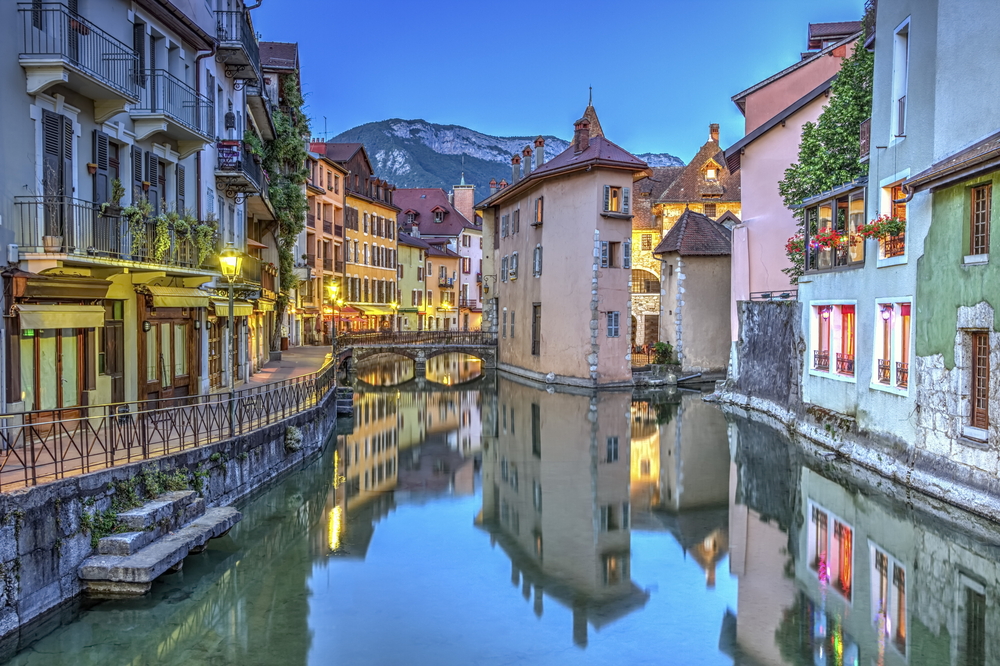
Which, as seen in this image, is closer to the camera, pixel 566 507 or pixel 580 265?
pixel 566 507

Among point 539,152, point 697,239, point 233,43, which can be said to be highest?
point 539,152

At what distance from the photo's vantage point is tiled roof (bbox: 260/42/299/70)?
121 feet

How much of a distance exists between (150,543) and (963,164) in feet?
45.8

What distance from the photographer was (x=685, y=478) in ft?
65.0

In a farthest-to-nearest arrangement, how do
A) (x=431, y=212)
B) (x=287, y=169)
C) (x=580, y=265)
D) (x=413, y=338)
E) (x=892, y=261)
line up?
(x=431, y=212), (x=413, y=338), (x=580, y=265), (x=287, y=169), (x=892, y=261)

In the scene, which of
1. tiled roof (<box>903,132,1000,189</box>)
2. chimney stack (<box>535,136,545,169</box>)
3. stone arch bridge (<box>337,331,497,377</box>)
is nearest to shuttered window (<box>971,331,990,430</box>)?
tiled roof (<box>903,132,1000,189</box>)

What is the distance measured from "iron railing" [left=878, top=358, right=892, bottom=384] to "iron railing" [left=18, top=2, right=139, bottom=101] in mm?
16467

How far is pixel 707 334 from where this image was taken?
137 feet

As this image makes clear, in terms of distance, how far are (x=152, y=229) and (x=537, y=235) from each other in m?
27.8

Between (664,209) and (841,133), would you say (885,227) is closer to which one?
(841,133)

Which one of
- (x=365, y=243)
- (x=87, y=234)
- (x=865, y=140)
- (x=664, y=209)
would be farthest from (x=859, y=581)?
(x=365, y=243)

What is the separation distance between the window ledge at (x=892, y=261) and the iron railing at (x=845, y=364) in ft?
10.2

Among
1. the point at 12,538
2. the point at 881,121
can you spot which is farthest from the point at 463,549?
the point at 881,121

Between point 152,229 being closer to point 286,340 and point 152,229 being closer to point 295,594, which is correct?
point 295,594
